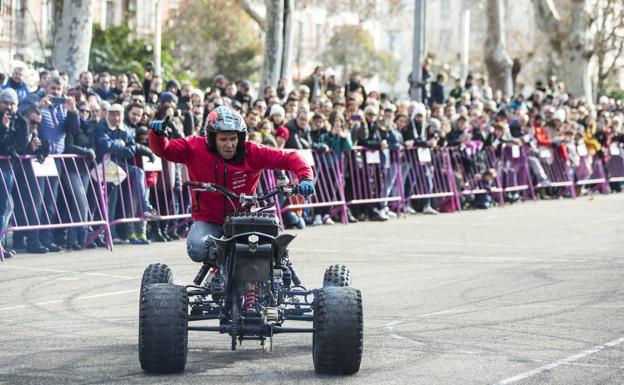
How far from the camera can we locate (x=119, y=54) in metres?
40.1

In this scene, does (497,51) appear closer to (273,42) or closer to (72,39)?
(273,42)

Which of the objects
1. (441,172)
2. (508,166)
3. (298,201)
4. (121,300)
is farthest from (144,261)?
(508,166)

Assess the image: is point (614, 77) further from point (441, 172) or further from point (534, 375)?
point (534, 375)

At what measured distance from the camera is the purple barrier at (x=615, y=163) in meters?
33.4

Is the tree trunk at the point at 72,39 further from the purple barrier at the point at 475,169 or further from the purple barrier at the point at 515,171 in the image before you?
the purple barrier at the point at 515,171

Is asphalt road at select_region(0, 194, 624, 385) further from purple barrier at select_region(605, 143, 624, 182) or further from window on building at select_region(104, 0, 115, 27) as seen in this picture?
window on building at select_region(104, 0, 115, 27)

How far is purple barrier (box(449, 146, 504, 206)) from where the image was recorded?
26.4 meters

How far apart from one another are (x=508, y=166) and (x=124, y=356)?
19.7 m

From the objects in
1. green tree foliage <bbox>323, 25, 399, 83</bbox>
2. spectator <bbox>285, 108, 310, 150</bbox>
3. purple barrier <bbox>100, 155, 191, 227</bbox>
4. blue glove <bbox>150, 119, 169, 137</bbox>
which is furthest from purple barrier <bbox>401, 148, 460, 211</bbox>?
green tree foliage <bbox>323, 25, 399, 83</bbox>

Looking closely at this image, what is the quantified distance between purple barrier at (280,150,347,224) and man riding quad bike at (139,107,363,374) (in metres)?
12.0

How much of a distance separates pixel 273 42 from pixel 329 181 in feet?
33.8

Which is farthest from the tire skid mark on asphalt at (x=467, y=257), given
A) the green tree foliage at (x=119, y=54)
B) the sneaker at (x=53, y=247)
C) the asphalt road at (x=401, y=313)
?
the green tree foliage at (x=119, y=54)

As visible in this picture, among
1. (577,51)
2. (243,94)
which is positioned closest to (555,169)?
(243,94)

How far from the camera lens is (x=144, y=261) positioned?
16.5 metres
